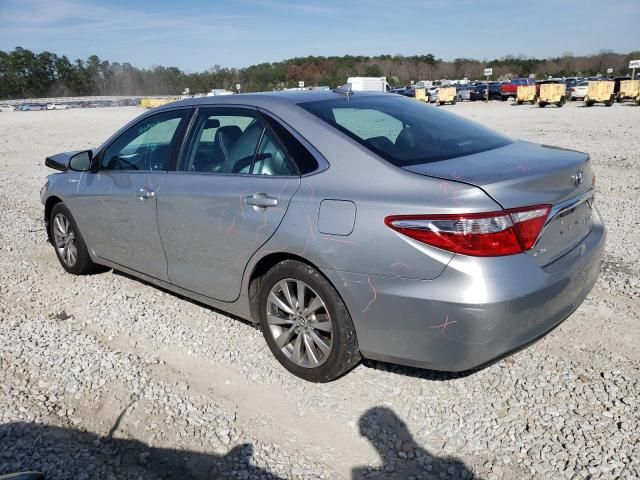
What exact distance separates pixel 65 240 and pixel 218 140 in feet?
7.98

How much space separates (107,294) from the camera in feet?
15.8

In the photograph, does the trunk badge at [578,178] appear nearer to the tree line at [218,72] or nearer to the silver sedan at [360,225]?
the silver sedan at [360,225]

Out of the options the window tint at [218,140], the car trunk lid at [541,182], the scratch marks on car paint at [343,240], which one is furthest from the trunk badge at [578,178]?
the window tint at [218,140]

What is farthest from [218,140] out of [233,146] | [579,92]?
[579,92]

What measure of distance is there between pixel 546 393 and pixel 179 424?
6.74 feet

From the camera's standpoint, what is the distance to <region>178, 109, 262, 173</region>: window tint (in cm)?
354

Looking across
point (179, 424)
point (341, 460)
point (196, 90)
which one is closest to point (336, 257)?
point (341, 460)

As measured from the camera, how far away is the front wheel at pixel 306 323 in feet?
9.62

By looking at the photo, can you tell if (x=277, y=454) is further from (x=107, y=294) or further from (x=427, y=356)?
(x=107, y=294)

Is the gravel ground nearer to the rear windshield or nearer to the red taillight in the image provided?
the red taillight

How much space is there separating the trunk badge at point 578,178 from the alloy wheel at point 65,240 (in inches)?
171

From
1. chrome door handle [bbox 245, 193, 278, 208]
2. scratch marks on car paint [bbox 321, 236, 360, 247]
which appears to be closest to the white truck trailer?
chrome door handle [bbox 245, 193, 278, 208]

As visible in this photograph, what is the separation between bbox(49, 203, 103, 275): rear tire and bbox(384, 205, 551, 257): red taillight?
364 centimetres

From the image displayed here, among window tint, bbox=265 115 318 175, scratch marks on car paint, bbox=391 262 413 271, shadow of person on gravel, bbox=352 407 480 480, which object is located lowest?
shadow of person on gravel, bbox=352 407 480 480
